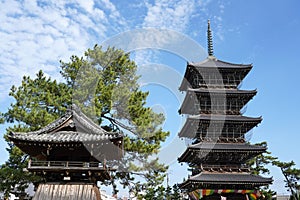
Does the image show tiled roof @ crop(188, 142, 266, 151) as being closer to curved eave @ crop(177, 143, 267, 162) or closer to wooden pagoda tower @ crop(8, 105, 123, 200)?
curved eave @ crop(177, 143, 267, 162)

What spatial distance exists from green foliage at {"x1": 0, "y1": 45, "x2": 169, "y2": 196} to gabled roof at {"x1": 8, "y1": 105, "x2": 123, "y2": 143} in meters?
5.73

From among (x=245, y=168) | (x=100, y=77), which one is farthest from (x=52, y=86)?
(x=245, y=168)

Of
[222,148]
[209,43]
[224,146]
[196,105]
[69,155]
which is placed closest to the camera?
[69,155]

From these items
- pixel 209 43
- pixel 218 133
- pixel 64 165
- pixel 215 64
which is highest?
pixel 209 43

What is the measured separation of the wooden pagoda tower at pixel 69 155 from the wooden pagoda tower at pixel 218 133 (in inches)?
467

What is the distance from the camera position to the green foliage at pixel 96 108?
68.2 ft

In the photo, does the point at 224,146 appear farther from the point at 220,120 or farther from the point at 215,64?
the point at 215,64

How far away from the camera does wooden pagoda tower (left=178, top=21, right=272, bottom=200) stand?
24.1 metres

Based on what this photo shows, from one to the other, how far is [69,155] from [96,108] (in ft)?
23.1

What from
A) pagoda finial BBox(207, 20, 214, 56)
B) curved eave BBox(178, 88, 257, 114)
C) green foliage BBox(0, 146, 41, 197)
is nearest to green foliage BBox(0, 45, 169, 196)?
green foliage BBox(0, 146, 41, 197)

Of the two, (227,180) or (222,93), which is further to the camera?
(222,93)

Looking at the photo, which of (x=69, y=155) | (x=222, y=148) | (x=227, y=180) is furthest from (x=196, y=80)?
(x=69, y=155)

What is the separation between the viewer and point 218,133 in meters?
26.8

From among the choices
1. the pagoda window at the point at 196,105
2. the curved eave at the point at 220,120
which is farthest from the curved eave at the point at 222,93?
the curved eave at the point at 220,120
